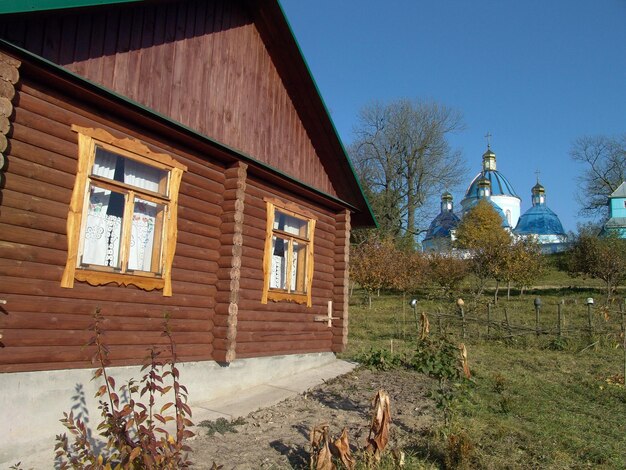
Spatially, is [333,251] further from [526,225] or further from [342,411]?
[526,225]

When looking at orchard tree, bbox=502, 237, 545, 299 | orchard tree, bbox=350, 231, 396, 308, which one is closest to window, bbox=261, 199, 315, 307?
orchard tree, bbox=350, 231, 396, 308

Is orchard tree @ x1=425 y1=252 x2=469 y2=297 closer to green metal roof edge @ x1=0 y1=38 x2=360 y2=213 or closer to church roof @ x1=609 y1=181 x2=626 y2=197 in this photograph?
green metal roof edge @ x1=0 y1=38 x2=360 y2=213

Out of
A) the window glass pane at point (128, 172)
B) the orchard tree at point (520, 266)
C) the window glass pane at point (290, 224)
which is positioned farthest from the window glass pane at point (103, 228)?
the orchard tree at point (520, 266)

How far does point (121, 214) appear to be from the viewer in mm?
6438

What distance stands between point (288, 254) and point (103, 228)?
407 centimetres

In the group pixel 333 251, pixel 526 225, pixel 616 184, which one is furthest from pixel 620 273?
pixel 526 225

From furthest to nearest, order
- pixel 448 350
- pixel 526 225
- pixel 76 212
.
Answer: pixel 526 225 → pixel 448 350 → pixel 76 212

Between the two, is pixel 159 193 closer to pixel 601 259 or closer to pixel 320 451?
pixel 320 451

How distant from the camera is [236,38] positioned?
8648 mm

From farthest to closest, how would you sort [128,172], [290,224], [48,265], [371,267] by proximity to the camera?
[371,267] → [290,224] → [128,172] → [48,265]

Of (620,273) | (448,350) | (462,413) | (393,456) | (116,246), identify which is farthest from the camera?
(620,273)

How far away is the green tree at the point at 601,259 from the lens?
78.7 ft

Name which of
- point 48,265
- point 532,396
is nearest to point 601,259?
point 532,396

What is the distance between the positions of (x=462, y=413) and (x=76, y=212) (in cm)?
559
